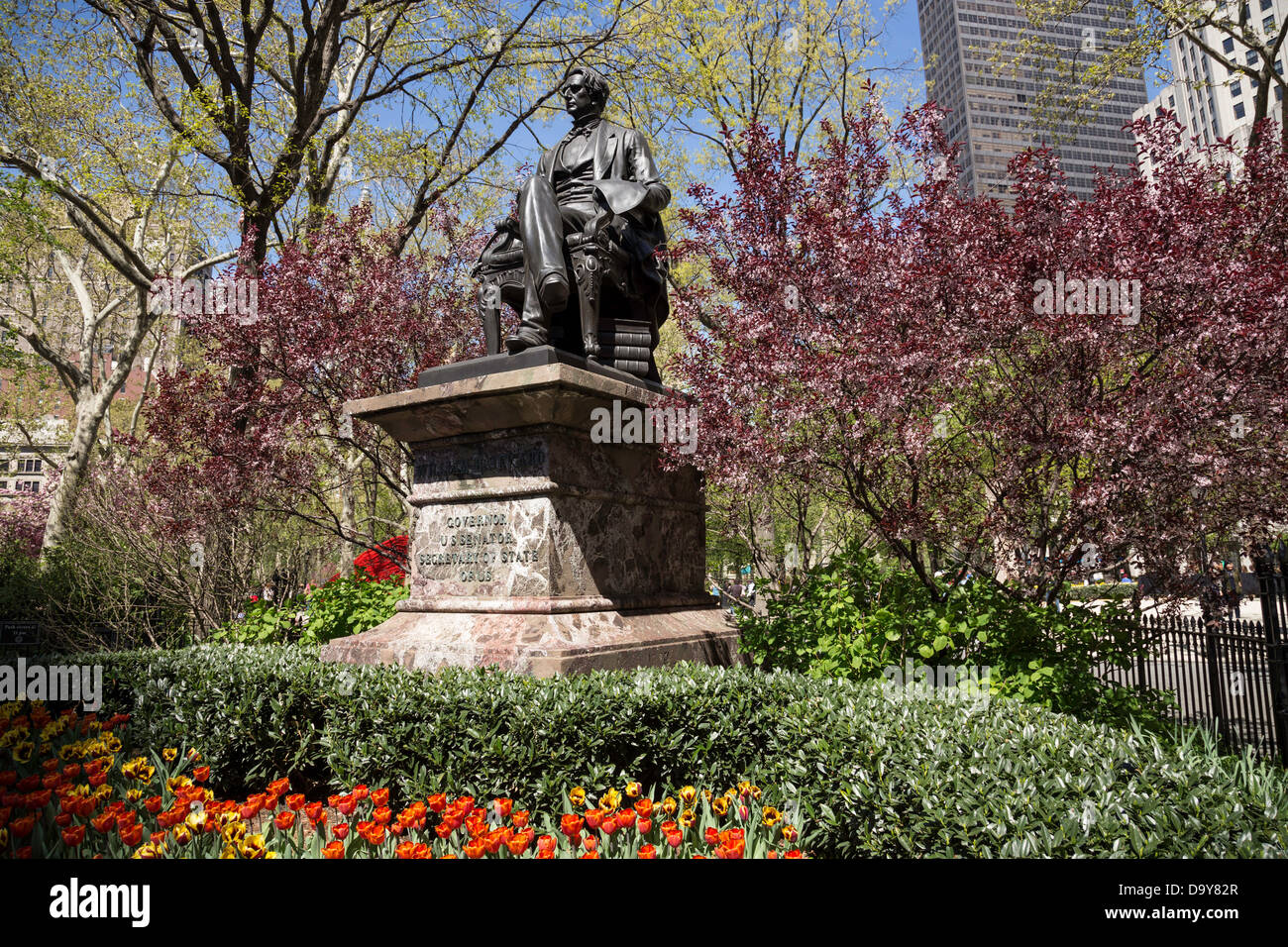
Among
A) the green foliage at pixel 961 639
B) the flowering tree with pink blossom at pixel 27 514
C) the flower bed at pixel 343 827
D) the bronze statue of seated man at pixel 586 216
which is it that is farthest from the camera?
the flowering tree with pink blossom at pixel 27 514

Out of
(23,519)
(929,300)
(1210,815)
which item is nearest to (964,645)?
(929,300)

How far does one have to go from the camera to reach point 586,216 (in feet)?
18.1

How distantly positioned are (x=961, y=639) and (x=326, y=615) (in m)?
5.78

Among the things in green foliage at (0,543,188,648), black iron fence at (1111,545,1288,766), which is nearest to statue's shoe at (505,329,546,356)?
black iron fence at (1111,545,1288,766)

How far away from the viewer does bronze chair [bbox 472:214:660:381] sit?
5398 millimetres

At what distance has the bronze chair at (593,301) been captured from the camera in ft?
17.7

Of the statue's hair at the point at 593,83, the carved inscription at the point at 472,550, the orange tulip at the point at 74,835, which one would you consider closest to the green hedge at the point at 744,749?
the carved inscription at the point at 472,550

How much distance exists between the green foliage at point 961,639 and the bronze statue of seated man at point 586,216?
2.36m

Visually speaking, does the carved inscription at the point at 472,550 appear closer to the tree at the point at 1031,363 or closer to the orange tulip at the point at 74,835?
the tree at the point at 1031,363

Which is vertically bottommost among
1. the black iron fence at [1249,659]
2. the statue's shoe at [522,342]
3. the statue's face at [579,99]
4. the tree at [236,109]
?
the black iron fence at [1249,659]

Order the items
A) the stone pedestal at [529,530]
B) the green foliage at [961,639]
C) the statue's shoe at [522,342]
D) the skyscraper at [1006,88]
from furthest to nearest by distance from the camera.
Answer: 1. the skyscraper at [1006,88]
2. the statue's shoe at [522,342]
3. the stone pedestal at [529,530]
4. the green foliage at [961,639]

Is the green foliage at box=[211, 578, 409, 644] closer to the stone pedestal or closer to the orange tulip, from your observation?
the stone pedestal

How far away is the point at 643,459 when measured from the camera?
18.1 ft

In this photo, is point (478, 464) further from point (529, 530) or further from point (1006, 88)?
point (1006, 88)
